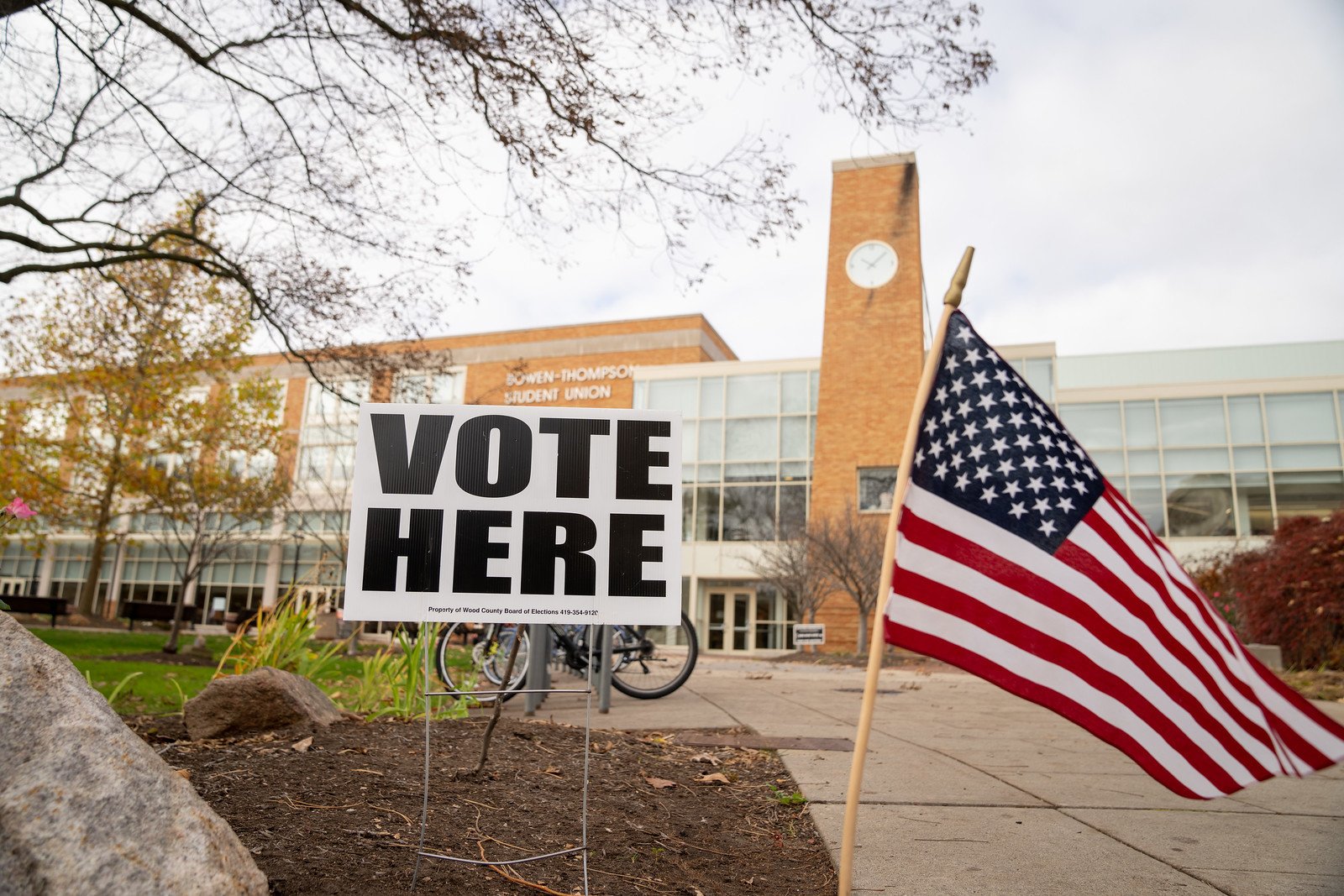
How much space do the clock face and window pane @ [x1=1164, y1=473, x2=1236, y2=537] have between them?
35.7ft

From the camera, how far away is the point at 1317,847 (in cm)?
319

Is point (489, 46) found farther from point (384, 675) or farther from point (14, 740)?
point (14, 740)

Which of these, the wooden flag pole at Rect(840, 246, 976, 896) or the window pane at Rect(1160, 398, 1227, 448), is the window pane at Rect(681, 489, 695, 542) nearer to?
the window pane at Rect(1160, 398, 1227, 448)

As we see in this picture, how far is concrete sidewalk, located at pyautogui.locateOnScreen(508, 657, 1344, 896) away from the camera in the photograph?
2766 millimetres

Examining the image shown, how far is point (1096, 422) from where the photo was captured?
29016mm

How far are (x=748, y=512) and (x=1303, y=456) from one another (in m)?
16.9

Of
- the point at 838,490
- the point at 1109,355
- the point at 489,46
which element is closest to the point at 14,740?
the point at 489,46

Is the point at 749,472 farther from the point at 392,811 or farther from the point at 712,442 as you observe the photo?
the point at 392,811

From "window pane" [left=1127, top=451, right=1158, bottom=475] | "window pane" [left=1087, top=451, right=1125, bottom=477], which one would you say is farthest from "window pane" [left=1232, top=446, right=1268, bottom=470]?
"window pane" [left=1087, top=451, right=1125, bottom=477]

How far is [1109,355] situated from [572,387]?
2156cm

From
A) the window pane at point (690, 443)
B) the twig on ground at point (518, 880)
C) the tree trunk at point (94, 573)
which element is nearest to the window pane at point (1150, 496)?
the window pane at point (690, 443)

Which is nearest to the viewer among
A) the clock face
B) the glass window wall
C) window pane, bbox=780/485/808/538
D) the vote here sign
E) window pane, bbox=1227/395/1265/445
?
the vote here sign

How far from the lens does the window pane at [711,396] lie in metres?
33.2

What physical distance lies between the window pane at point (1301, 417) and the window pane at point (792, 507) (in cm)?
1420
